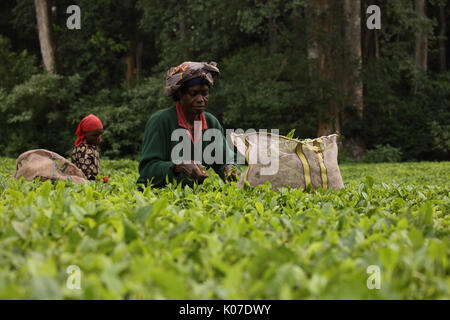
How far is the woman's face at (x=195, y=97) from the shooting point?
4.02 metres

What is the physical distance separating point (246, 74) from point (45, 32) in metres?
9.42

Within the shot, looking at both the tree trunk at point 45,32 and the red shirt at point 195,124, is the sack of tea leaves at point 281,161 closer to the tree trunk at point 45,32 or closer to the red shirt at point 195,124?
the red shirt at point 195,124

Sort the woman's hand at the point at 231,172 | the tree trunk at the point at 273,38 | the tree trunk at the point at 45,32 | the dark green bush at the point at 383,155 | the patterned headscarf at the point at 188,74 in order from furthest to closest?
1. the tree trunk at the point at 45,32
2. the dark green bush at the point at 383,155
3. the tree trunk at the point at 273,38
4. the woman's hand at the point at 231,172
5. the patterned headscarf at the point at 188,74

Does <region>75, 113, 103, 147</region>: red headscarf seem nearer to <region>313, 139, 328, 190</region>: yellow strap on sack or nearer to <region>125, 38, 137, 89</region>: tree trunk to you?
<region>313, 139, 328, 190</region>: yellow strap on sack

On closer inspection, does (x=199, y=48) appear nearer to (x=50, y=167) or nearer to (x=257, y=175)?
(x=50, y=167)

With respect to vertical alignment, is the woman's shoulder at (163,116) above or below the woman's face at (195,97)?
below

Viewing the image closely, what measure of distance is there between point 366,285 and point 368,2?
21.5 meters

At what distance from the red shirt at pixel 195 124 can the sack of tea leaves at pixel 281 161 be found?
633 mm

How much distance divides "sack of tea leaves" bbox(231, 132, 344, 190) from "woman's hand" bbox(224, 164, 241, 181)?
457mm

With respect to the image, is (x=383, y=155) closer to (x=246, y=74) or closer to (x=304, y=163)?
(x=246, y=74)

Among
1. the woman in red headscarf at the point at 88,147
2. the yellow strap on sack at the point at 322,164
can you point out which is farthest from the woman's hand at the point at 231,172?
the woman in red headscarf at the point at 88,147

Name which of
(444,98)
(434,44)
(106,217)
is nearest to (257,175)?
(106,217)

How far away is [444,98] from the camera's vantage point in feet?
76.4

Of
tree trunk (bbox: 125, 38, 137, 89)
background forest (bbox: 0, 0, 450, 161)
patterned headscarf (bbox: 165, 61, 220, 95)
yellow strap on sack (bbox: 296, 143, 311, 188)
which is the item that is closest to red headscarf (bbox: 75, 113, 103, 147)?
patterned headscarf (bbox: 165, 61, 220, 95)
